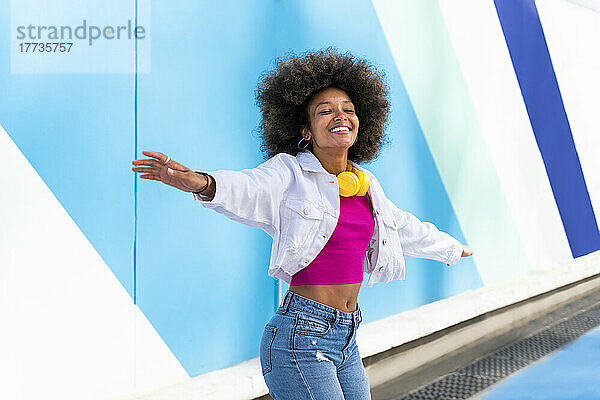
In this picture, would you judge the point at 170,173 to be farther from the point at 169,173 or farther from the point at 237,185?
the point at 237,185

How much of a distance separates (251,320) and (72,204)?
1.24 metres

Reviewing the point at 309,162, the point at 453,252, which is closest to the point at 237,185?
the point at 309,162

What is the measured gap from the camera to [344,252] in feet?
8.08

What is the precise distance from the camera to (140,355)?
3.43 m

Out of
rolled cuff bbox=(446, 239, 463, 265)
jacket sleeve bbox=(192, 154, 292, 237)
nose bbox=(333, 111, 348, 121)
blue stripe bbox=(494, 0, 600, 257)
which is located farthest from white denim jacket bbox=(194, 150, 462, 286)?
blue stripe bbox=(494, 0, 600, 257)

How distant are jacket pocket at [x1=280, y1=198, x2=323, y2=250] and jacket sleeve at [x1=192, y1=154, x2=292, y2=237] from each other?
36mm

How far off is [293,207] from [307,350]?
45 centimetres

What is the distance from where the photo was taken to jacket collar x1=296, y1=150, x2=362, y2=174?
2515 millimetres

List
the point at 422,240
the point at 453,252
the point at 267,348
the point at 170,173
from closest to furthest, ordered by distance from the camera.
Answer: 1. the point at 170,173
2. the point at 267,348
3. the point at 422,240
4. the point at 453,252

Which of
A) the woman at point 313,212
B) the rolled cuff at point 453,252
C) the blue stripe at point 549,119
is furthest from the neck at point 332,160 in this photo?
the blue stripe at point 549,119

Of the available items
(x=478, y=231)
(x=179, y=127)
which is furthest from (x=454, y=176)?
(x=179, y=127)

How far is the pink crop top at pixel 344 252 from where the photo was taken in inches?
95.5

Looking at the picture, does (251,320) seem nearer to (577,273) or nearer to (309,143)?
(309,143)

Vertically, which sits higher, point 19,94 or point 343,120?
point 19,94
